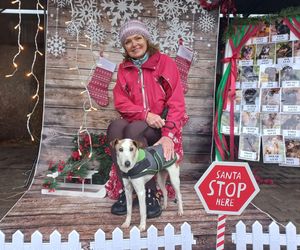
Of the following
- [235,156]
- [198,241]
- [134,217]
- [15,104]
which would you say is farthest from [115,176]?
[15,104]

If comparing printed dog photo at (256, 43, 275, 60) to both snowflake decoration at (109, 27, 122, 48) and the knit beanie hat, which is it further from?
snowflake decoration at (109, 27, 122, 48)

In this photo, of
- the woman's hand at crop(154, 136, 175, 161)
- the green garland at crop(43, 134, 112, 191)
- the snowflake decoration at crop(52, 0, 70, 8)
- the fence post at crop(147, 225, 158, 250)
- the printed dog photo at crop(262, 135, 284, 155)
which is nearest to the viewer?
the fence post at crop(147, 225, 158, 250)

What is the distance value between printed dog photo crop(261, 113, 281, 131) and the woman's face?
155 cm

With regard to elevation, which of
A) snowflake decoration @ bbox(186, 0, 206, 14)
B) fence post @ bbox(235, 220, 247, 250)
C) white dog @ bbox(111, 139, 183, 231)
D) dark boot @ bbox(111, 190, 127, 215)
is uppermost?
snowflake decoration @ bbox(186, 0, 206, 14)

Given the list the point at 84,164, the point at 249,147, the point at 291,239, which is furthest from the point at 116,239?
the point at 249,147

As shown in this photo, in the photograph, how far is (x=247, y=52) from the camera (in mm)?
3961

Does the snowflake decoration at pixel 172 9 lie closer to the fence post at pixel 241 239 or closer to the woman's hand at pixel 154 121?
the woman's hand at pixel 154 121

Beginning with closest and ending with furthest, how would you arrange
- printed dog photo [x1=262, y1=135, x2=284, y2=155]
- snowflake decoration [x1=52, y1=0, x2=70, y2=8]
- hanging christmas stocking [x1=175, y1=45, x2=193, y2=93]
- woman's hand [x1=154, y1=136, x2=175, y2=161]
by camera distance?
woman's hand [x1=154, y1=136, x2=175, y2=161] → printed dog photo [x1=262, y1=135, x2=284, y2=155] → snowflake decoration [x1=52, y1=0, x2=70, y2=8] → hanging christmas stocking [x1=175, y1=45, x2=193, y2=93]

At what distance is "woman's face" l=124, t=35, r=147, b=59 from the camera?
119 inches

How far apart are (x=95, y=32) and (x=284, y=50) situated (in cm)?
210

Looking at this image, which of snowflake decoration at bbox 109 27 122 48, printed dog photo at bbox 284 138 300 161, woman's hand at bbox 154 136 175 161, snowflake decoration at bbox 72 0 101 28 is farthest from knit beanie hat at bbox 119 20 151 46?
printed dog photo at bbox 284 138 300 161

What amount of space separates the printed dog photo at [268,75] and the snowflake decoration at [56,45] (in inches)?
88.6

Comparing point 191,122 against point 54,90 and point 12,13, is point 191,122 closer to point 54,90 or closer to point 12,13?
point 54,90

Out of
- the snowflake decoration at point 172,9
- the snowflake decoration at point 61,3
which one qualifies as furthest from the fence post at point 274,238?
the snowflake decoration at point 61,3
